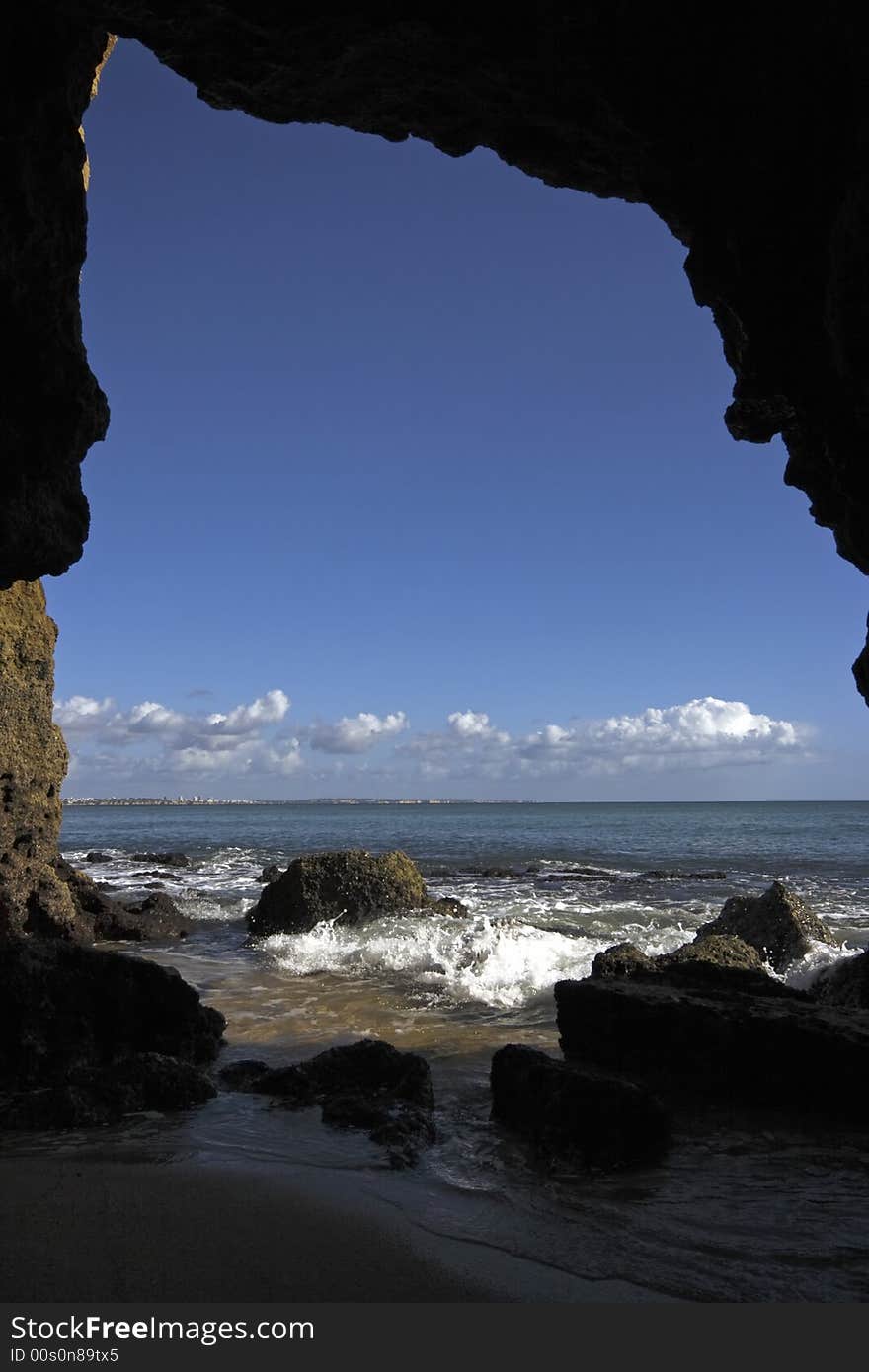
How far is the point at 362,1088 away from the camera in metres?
4.82

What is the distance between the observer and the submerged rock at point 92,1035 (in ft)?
14.3

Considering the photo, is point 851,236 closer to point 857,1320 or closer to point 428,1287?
point 857,1320

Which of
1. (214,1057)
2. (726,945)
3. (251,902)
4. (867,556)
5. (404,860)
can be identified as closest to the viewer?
(867,556)

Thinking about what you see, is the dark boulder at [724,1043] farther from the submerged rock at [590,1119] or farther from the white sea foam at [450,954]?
the white sea foam at [450,954]

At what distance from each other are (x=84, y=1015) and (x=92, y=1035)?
15 centimetres

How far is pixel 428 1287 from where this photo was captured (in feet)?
8.51

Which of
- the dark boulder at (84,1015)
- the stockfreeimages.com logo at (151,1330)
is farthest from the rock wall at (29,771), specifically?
the stockfreeimages.com logo at (151,1330)

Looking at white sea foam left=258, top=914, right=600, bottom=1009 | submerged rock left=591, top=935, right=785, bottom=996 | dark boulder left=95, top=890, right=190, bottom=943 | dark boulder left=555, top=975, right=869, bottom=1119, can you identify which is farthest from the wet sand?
dark boulder left=95, top=890, right=190, bottom=943

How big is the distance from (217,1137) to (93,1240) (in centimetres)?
127

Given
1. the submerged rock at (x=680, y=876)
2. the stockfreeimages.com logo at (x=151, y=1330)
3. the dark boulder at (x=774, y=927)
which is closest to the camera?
the stockfreeimages.com logo at (x=151, y=1330)

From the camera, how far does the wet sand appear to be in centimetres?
256

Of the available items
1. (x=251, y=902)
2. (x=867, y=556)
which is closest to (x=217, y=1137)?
(x=867, y=556)

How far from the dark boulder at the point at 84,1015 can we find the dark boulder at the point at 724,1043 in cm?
278

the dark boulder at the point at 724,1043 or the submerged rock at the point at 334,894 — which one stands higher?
the dark boulder at the point at 724,1043
